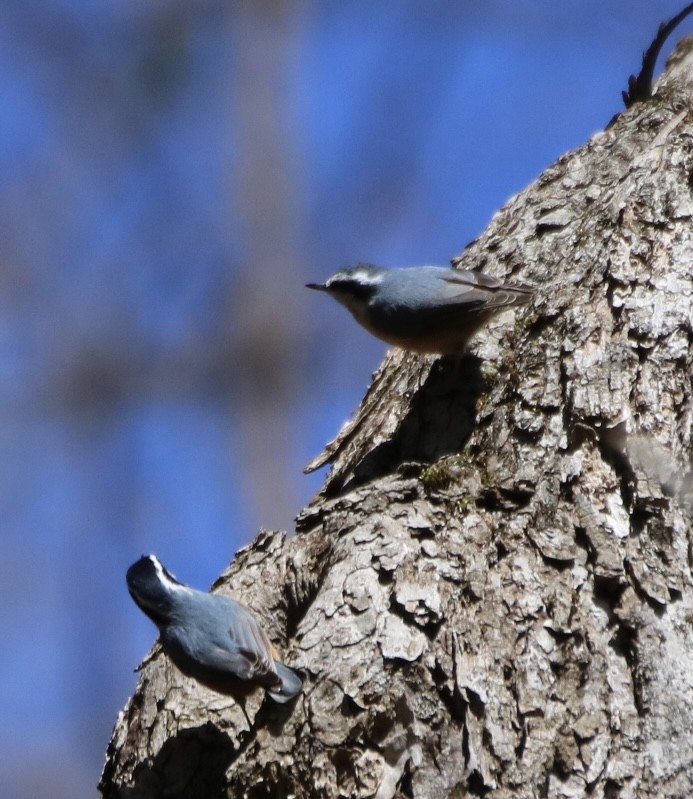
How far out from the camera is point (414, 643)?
113 inches

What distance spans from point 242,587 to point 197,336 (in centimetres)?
76

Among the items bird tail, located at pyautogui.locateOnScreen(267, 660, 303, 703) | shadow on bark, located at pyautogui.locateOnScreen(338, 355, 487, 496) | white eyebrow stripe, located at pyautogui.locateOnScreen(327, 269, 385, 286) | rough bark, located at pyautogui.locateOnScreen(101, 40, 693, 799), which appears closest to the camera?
rough bark, located at pyautogui.locateOnScreen(101, 40, 693, 799)

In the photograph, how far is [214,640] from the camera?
3104 millimetres

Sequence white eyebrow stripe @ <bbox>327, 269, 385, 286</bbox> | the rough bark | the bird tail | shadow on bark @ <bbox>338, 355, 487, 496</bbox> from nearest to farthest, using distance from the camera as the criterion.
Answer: the rough bark, the bird tail, shadow on bark @ <bbox>338, 355, 487, 496</bbox>, white eyebrow stripe @ <bbox>327, 269, 385, 286</bbox>

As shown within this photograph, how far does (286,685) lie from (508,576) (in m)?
0.62

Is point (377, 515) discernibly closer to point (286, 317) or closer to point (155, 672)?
point (286, 317)

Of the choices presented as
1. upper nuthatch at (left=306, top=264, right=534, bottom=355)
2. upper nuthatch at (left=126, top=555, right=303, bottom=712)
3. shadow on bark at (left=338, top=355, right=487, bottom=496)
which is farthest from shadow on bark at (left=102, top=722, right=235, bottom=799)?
upper nuthatch at (left=306, top=264, right=534, bottom=355)

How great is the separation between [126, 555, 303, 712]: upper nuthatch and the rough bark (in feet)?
0.29

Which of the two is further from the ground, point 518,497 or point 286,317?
point 286,317

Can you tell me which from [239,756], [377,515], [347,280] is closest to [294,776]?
[239,756]

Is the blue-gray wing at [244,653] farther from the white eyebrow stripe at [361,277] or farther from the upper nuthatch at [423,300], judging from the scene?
the white eyebrow stripe at [361,277]

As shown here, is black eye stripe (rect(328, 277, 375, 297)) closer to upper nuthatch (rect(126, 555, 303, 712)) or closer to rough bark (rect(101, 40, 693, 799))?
rough bark (rect(101, 40, 693, 799))

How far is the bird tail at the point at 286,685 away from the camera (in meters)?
2.89

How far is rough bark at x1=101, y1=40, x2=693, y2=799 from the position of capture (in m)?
2.77
